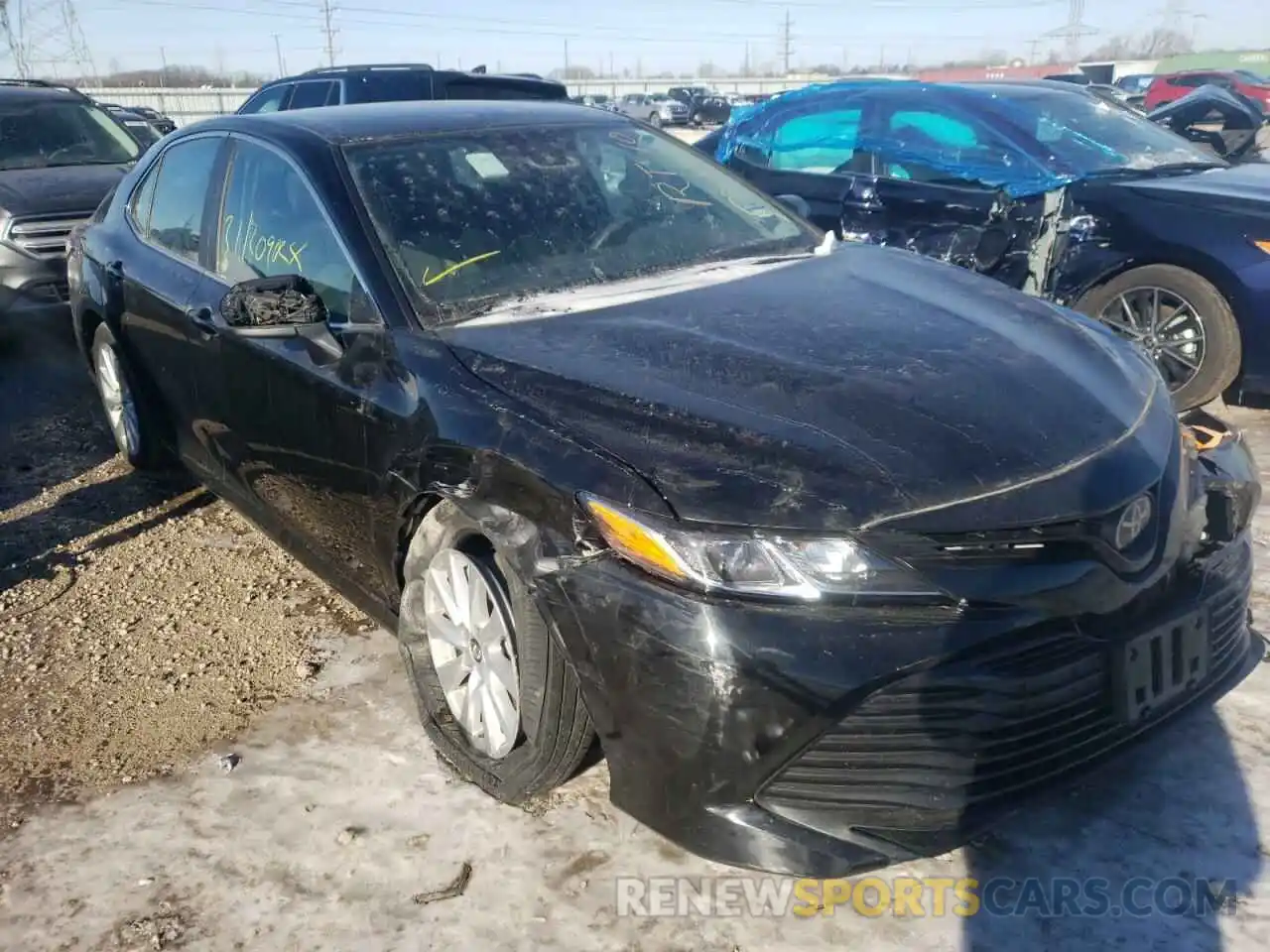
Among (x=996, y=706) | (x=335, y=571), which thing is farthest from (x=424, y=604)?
(x=996, y=706)

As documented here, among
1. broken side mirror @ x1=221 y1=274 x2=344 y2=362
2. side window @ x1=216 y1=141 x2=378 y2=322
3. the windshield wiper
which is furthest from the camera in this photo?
the windshield wiper

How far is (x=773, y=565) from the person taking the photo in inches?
77.4

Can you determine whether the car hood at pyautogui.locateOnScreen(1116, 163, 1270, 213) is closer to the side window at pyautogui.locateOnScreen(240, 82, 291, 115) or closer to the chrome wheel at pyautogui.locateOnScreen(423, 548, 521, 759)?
the chrome wheel at pyautogui.locateOnScreen(423, 548, 521, 759)

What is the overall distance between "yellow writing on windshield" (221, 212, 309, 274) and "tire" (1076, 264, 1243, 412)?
Result: 3788 mm

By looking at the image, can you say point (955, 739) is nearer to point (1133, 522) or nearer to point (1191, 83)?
point (1133, 522)

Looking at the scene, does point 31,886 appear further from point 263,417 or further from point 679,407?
point 679,407

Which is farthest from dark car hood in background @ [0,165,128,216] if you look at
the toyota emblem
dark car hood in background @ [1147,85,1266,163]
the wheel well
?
dark car hood in background @ [1147,85,1266,163]

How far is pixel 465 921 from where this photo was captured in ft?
7.38

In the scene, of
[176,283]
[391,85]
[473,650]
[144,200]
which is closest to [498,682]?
[473,650]

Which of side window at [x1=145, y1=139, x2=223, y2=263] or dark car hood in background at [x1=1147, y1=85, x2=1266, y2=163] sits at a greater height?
side window at [x1=145, y1=139, x2=223, y2=263]

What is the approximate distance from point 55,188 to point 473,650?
654 cm

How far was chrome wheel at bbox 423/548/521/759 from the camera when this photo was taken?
95.1 inches

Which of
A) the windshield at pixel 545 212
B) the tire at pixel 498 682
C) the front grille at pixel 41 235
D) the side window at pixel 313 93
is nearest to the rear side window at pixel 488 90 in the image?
the side window at pixel 313 93

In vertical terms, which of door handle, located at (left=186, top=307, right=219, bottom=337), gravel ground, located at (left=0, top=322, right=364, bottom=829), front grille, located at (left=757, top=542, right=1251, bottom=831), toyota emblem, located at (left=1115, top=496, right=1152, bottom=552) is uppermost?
door handle, located at (left=186, top=307, right=219, bottom=337)
